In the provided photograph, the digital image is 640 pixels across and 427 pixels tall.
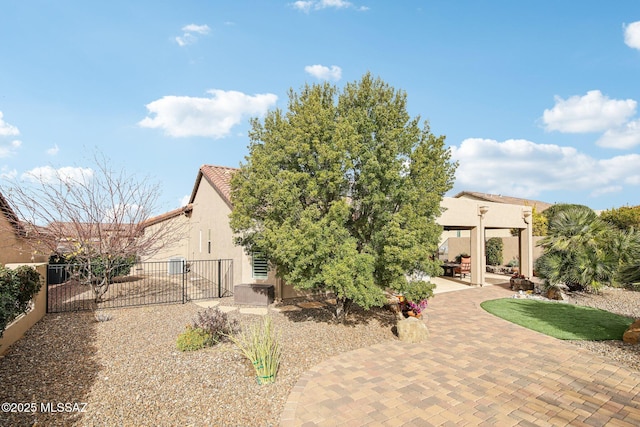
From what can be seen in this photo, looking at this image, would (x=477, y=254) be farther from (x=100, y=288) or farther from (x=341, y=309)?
(x=100, y=288)

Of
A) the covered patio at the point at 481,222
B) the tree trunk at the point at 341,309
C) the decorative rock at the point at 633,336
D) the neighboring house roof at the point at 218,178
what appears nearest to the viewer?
the decorative rock at the point at 633,336

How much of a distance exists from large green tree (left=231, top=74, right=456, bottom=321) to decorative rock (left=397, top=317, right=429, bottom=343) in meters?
0.82

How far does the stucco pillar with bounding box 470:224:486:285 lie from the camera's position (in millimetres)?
17438

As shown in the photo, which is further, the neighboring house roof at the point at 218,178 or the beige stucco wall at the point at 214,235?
the neighboring house roof at the point at 218,178

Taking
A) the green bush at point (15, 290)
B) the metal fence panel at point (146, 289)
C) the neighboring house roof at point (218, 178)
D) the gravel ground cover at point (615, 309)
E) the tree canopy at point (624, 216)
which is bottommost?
the gravel ground cover at point (615, 309)

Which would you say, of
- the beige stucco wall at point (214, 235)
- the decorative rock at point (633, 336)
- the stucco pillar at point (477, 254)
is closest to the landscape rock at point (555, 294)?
the stucco pillar at point (477, 254)

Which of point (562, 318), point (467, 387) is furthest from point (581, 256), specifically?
point (467, 387)

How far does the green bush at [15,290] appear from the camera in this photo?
5.72 meters

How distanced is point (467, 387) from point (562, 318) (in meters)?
7.67

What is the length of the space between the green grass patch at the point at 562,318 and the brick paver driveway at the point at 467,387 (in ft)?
4.61

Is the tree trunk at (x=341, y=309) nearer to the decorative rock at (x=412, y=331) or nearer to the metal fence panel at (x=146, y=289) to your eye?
the decorative rock at (x=412, y=331)

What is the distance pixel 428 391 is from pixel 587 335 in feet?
21.6

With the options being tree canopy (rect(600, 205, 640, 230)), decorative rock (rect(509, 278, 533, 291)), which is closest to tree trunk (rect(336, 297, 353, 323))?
decorative rock (rect(509, 278, 533, 291))

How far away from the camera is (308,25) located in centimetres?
1119
